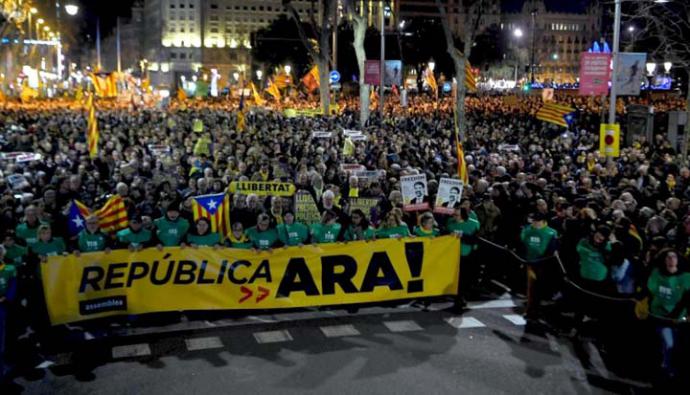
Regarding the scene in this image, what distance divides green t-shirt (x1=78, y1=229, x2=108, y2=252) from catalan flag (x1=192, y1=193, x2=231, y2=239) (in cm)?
160

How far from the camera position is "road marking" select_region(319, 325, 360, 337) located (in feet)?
31.0

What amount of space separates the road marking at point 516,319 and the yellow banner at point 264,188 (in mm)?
4159

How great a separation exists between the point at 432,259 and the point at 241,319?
2.75m

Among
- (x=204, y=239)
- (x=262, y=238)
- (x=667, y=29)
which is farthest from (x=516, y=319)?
(x=667, y=29)

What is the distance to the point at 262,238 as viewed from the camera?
10.4 m

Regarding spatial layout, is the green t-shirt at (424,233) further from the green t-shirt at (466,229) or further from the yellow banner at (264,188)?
the yellow banner at (264,188)

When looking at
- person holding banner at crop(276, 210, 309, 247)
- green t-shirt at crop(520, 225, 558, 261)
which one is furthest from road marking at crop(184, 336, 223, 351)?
green t-shirt at crop(520, 225, 558, 261)

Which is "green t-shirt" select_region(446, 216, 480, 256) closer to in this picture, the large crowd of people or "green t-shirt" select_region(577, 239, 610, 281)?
the large crowd of people

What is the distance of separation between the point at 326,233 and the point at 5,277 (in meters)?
4.27

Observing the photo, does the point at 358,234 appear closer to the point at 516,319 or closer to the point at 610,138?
the point at 516,319

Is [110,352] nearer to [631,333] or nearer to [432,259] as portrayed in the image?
[432,259]

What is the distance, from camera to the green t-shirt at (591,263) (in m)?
9.05

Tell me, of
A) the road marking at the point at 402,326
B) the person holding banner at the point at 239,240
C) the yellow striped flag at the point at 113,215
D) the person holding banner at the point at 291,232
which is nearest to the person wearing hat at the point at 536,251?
the road marking at the point at 402,326

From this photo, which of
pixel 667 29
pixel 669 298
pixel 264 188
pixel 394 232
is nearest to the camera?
pixel 669 298
